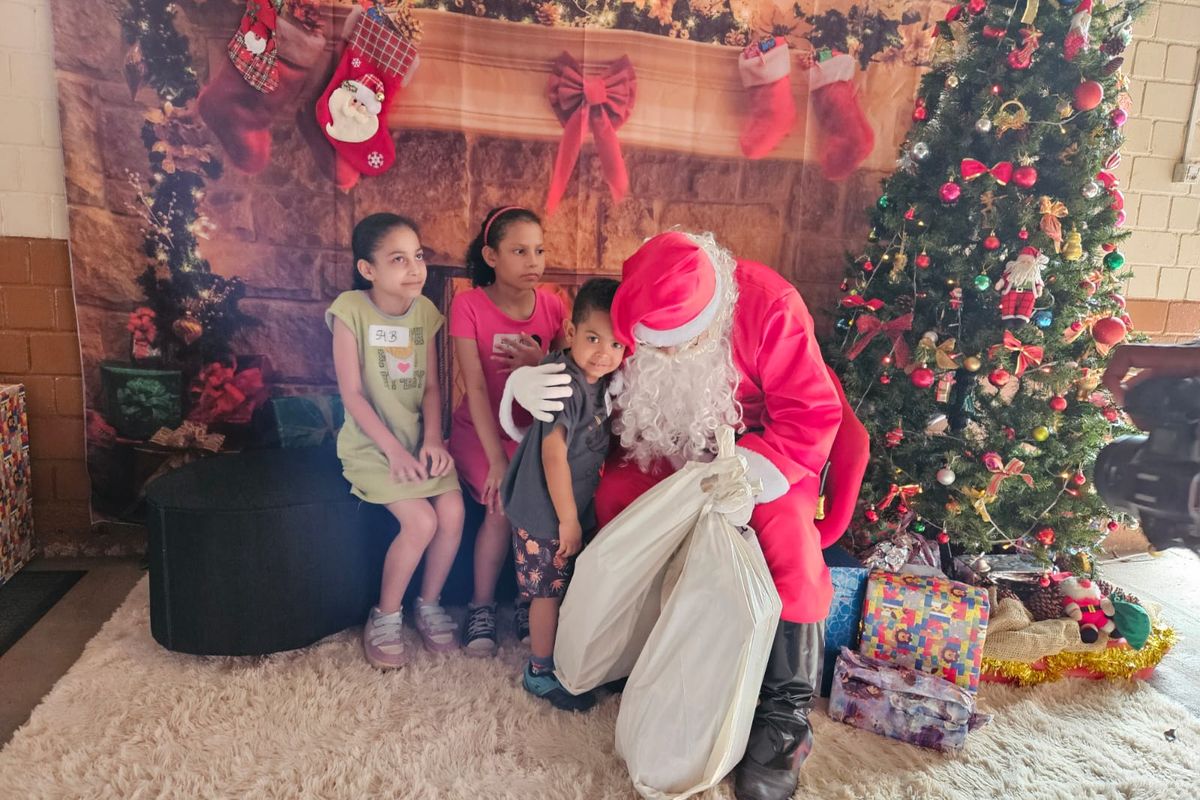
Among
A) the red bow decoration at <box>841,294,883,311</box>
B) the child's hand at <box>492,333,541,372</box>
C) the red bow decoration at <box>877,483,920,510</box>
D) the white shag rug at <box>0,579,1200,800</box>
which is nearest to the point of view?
the white shag rug at <box>0,579,1200,800</box>

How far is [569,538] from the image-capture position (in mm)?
1846

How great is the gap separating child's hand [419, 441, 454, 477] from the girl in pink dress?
0.39 feet

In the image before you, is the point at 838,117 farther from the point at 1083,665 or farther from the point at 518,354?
the point at 1083,665

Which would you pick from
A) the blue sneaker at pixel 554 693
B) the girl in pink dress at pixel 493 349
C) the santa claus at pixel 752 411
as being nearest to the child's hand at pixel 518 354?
the girl in pink dress at pixel 493 349

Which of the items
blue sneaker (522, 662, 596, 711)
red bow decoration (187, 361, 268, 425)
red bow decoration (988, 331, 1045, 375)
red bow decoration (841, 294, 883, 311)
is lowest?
blue sneaker (522, 662, 596, 711)

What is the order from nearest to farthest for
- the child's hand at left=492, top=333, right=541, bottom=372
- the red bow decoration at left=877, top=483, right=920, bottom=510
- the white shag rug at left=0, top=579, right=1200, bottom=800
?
the white shag rug at left=0, top=579, right=1200, bottom=800, the child's hand at left=492, top=333, right=541, bottom=372, the red bow decoration at left=877, top=483, right=920, bottom=510

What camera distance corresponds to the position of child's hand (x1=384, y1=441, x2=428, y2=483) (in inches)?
81.7

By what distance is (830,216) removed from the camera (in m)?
2.79

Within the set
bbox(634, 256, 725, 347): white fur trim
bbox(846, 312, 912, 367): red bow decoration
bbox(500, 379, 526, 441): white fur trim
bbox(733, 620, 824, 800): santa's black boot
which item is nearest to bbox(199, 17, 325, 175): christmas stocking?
bbox(500, 379, 526, 441): white fur trim

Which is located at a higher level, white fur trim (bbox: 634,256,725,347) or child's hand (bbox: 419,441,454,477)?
white fur trim (bbox: 634,256,725,347)

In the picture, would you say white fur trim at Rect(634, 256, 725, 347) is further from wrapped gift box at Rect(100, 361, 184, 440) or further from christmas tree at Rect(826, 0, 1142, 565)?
wrapped gift box at Rect(100, 361, 184, 440)

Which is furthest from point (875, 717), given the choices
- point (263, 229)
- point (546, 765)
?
point (263, 229)

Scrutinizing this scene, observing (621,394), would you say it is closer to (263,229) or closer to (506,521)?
(506,521)

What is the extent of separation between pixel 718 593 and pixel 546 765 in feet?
1.90
